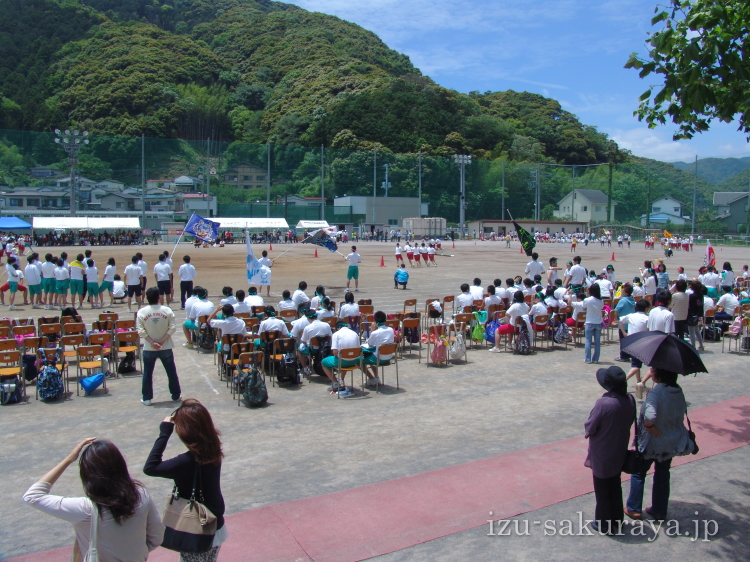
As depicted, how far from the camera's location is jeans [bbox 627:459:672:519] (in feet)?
17.4

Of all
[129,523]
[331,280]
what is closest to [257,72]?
[331,280]

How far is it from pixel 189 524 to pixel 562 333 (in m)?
11.4

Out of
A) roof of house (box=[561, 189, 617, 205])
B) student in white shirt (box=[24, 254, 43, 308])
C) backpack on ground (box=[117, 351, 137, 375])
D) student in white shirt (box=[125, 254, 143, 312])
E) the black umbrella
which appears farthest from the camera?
roof of house (box=[561, 189, 617, 205])

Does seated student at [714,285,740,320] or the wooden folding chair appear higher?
seated student at [714,285,740,320]

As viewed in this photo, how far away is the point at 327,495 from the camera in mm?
5930

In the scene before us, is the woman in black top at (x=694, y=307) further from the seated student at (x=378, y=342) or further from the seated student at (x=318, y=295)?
the seated student at (x=318, y=295)

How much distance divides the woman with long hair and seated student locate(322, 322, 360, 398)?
622 cm

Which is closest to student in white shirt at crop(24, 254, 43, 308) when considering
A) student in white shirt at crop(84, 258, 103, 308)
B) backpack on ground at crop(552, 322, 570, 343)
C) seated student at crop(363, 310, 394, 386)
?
student in white shirt at crop(84, 258, 103, 308)

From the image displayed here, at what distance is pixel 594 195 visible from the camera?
322 feet

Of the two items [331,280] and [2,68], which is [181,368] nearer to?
[331,280]

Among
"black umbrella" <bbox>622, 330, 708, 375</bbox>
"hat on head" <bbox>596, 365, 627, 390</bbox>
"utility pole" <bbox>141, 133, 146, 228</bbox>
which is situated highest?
"utility pole" <bbox>141, 133, 146, 228</bbox>

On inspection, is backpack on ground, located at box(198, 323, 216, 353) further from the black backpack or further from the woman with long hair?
the woman with long hair

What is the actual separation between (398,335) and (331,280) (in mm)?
15146

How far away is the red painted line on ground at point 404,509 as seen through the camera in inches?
195
